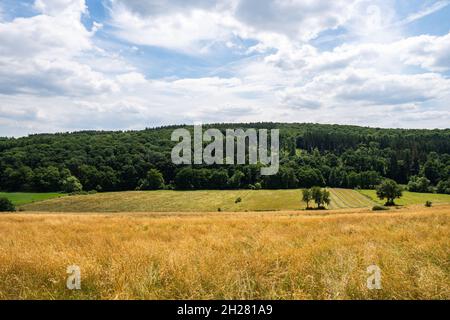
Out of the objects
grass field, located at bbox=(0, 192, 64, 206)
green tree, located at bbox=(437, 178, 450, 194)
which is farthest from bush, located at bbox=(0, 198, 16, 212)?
green tree, located at bbox=(437, 178, 450, 194)

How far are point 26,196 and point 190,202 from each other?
169 feet

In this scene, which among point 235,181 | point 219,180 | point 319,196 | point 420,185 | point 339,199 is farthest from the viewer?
point 235,181

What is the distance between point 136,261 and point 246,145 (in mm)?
142878

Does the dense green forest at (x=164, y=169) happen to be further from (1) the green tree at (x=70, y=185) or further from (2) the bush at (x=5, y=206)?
(2) the bush at (x=5, y=206)

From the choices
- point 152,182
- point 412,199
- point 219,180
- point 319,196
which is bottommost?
point 412,199

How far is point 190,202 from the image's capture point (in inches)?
3900

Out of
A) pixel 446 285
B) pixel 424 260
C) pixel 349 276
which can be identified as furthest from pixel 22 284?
pixel 424 260

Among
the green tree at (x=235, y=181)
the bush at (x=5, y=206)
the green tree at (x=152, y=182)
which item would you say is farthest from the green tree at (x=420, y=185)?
the bush at (x=5, y=206)

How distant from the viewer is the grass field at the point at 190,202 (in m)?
89.8

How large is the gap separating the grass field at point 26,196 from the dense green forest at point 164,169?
6.49m

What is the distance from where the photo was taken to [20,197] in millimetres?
102062

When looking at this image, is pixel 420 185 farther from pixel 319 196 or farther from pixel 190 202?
pixel 190 202

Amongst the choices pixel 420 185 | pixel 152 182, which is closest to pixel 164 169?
pixel 152 182
